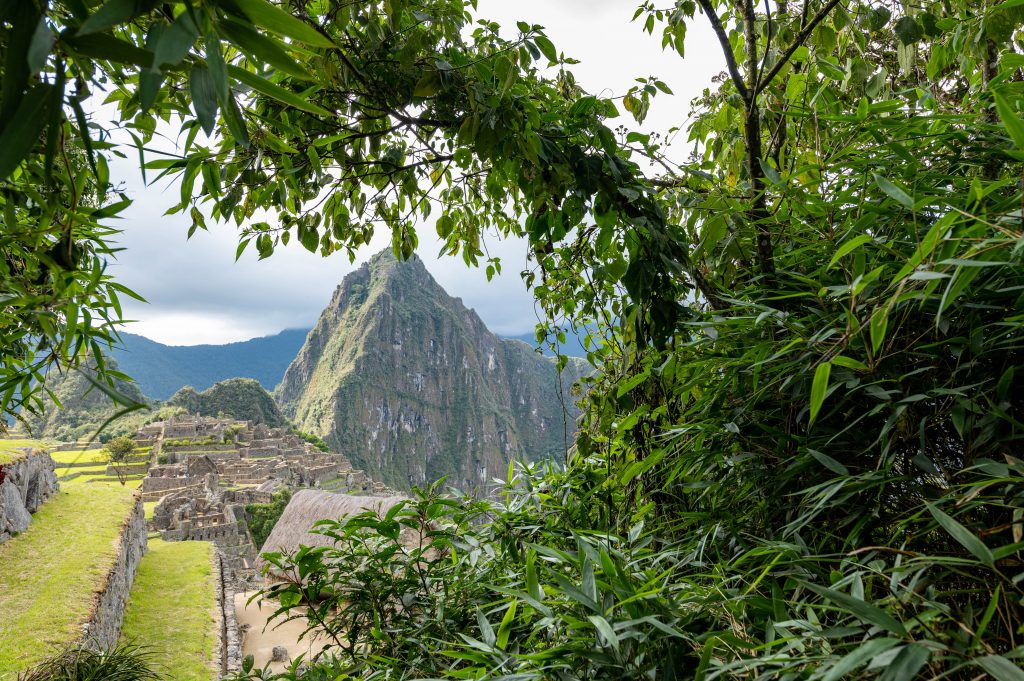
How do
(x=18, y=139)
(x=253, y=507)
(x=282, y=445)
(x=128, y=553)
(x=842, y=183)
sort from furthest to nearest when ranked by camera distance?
(x=282, y=445) → (x=253, y=507) → (x=128, y=553) → (x=842, y=183) → (x=18, y=139)

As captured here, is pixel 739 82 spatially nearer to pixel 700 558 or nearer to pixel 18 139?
pixel 700 558

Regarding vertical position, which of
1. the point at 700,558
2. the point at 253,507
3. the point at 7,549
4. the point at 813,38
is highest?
the point at 813,38

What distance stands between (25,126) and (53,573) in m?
10.1

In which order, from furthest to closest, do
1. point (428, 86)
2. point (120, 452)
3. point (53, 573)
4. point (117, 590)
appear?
point (120, 452) → point (117, 590) → point (53, 573) → point (428, 86)

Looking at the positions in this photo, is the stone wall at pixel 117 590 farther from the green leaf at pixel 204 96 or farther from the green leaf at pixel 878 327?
the green leaf at pixel 878 327

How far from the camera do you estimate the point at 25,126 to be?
1.12ft

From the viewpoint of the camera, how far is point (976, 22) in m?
0.98

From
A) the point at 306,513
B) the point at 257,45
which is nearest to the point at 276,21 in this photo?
the point at 257,45

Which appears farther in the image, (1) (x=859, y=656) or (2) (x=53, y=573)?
(2) (x=53, y=573)

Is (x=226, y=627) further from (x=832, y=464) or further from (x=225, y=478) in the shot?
(x=225, y=478)

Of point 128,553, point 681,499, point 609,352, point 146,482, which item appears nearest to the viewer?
point 681,499

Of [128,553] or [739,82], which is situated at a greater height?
[739,82]

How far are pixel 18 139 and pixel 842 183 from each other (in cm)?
119

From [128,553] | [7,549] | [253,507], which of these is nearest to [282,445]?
[253,507]
